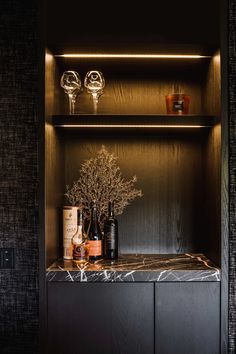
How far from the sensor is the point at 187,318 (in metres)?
1.98

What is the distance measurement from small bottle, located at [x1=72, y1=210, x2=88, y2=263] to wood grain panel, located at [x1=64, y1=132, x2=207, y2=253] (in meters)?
0.34

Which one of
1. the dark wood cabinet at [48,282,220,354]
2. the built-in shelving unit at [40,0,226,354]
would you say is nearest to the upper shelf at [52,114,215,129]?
the built-in shelving unit at [40,0,226,354]

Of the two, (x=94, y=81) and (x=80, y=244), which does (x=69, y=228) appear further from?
(x=94, y=81)

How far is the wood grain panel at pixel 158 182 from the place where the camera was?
249 centimetres

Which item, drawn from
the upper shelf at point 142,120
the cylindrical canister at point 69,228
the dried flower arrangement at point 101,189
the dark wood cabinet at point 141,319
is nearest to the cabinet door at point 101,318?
the dark wood cabinet at point 141,319

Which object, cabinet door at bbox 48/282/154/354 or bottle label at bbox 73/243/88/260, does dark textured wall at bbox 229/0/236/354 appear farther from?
bottle label at bbox 73/243/88/260

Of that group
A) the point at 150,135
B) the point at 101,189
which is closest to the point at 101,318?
the point at 101,189

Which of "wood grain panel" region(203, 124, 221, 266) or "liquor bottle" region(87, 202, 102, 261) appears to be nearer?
"wood grain panel" region(203, 124, 221, 266)

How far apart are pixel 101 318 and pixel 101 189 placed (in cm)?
71

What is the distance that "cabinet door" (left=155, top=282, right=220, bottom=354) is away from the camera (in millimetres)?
1973

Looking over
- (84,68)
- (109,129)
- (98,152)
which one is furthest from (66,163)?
(84,68)

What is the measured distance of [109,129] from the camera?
2.34 m

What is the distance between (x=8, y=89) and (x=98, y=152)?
0.67 metres

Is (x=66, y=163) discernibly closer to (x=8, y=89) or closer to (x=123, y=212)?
(x=123, y=212)
